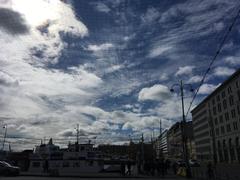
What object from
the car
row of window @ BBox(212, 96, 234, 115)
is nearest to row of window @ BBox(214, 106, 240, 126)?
row of window @ BBox(212, 96, 234, 115)

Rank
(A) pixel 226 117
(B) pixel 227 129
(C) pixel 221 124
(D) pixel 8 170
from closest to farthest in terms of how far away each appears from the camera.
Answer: (D) pixel 8 170 < (B) pixel 227 129 < (A) pixel 226 117 < (C) pixel 221 124

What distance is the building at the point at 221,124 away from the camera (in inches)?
3661

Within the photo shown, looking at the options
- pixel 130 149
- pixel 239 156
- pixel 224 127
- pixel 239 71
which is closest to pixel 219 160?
pixel 224 127

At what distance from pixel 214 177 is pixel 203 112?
106690mm

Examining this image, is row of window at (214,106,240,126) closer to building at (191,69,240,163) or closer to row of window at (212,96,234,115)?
building at (191,69,240,163)

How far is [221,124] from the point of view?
352 feet

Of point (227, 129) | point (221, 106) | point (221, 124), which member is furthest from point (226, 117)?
point (221, 106)

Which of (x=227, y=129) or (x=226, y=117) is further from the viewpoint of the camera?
(x=226, y=117)

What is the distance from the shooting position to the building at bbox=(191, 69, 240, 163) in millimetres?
93000

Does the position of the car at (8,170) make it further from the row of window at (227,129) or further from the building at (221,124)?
the row of window at (227,129)

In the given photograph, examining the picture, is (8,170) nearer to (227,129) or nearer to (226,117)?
(227,129)

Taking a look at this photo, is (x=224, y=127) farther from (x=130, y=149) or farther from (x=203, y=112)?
(x=130, y=149)

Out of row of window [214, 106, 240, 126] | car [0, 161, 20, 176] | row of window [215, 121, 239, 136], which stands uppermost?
row of window [214, 106, 240, 126]

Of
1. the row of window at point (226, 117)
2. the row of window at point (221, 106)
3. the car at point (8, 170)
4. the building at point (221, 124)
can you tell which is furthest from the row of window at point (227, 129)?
the car at point (8, 170)
